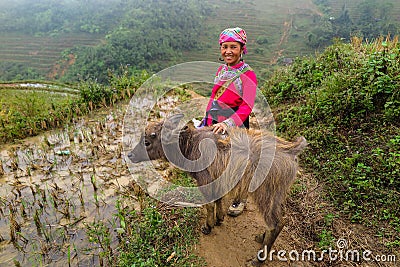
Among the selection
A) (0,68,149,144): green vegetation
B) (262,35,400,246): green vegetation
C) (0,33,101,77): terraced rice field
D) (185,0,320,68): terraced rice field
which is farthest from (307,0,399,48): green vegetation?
(0,33,101,77): terraced rice field

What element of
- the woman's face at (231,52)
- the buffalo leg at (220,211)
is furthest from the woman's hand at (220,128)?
the buffalo leg at (220,211)

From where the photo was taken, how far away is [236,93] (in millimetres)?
3160

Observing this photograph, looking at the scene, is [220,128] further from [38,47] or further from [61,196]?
[38,47]

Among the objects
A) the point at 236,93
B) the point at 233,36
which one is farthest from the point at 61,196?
the point at 233,36

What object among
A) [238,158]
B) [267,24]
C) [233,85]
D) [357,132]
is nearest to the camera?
[238,158]

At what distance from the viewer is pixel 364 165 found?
3.85m

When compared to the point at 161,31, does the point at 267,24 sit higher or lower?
higher

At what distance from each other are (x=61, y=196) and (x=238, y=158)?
3331 mm

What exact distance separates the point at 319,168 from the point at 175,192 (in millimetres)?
2513

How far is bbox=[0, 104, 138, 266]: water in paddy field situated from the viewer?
3334mm

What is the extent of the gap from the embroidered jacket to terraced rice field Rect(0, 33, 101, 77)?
2248 inches

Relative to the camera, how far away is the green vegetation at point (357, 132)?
11.4 ft

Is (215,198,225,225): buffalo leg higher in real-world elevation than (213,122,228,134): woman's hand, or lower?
lower

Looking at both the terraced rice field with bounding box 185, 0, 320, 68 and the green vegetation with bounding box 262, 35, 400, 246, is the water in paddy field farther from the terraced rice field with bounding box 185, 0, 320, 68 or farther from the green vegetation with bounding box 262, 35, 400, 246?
the terraced rice field with bounding box 185, 0, 320, 68
